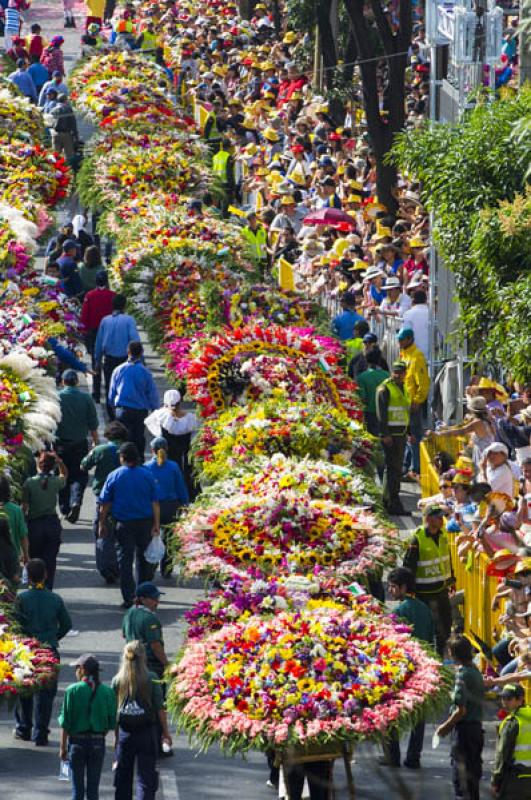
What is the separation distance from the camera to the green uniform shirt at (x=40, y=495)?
17406 millimetres

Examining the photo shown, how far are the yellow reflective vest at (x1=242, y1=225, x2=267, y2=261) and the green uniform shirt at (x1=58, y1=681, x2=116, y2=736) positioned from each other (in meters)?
14.3

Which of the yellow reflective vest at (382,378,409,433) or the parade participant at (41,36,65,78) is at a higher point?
the parade participant at (41,36,65,78)

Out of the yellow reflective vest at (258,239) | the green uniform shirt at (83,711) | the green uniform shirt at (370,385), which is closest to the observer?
the green uniform shirt at (83,711)

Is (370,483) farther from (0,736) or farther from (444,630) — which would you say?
(0,736)

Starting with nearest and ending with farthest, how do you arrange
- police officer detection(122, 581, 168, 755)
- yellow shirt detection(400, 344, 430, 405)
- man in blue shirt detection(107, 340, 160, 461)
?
1. police officer detection(122, 581, 168, 755)
2. man in blue shirt detection(107, 340, 160, 461)
3. yellow shirt detection(400, 344, 430, 405)

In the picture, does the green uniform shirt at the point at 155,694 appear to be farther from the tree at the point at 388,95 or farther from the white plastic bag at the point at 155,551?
the tree at the point at 388,95

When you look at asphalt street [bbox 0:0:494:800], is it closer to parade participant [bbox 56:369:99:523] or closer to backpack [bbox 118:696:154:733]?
backpack [bbox 118:696:154:733]

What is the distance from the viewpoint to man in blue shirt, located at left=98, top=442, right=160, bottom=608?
1753cm

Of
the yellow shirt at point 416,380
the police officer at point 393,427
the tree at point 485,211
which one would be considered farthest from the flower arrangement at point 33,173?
the police officer at point 393,427

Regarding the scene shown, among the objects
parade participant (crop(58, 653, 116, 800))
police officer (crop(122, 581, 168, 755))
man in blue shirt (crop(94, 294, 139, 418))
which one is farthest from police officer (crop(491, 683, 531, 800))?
man in blue shirt (crop(94, 294, 139, 418))

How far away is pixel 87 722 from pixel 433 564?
3531 mm

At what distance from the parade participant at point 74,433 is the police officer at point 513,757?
25.3ft

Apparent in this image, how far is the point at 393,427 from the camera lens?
20.6 meters

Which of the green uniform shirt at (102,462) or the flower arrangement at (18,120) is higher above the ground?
the flower arrangement at (18,120)
